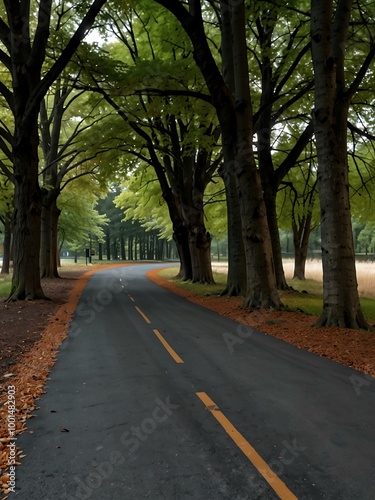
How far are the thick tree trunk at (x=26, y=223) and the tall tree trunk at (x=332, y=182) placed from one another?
414 inches

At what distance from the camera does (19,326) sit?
1027cm

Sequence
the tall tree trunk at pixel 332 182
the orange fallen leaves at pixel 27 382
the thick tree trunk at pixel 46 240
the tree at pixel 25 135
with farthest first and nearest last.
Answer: the thick tree trunk at pixel 46 240 → the tree at pixel 25 135 → the tall tree trunk at pixel 332 182 → the orange fallen leaves at pixel 27 382

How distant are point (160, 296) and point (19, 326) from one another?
844cm

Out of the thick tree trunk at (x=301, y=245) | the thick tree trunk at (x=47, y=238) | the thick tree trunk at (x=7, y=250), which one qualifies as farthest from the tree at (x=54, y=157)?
the thick tree trunk at (x=301, y=245)

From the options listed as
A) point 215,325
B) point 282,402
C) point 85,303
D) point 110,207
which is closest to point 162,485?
point 282,402

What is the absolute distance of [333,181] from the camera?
1009 centimetres

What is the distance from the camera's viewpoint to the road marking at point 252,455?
3.16 m

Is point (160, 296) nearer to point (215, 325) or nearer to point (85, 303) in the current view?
point (85, 303)

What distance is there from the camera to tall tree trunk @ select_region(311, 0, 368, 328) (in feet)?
32.7

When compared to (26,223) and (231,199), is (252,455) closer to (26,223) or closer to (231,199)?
(231,199)

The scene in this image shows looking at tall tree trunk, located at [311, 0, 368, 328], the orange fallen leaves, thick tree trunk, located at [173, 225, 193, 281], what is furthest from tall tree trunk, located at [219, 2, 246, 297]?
thick tree trunk, located at [173, 225, 193, 281]

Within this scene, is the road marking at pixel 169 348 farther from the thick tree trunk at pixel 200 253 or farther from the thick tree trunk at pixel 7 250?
the thick tree trunk at pixel 7 250

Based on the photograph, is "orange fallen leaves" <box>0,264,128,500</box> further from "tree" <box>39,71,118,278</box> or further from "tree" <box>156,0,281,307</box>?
"tree" <box>39,71,118,278</box>

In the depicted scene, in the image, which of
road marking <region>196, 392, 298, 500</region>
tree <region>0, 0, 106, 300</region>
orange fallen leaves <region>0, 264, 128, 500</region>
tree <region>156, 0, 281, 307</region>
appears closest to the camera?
road marking <region>196, 392, 298, 500</region>
